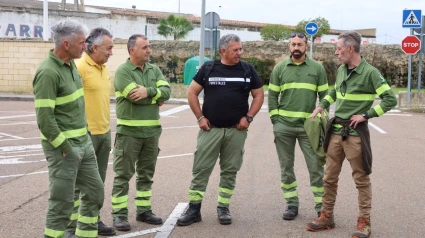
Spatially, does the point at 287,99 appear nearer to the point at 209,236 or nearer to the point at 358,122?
the point at 358,122

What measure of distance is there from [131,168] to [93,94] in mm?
962

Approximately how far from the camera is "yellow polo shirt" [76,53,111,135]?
19.5 ft

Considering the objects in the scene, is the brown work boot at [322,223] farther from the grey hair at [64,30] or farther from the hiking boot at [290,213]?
the grey hair at [64,30]

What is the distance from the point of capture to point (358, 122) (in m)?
5.92

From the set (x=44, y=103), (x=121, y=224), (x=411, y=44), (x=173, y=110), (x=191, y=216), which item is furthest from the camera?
(x=411, y=44)

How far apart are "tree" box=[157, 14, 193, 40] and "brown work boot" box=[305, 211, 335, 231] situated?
127ft

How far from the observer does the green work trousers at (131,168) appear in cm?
636

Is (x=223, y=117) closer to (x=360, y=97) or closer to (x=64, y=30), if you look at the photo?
(x=360, y=97)

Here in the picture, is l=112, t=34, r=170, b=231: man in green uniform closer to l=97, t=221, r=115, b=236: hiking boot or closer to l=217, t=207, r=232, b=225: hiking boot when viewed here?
l=97, t=221, r=115, b=236: hiking boot

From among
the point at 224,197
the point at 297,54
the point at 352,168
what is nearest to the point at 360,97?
the point at 352,168

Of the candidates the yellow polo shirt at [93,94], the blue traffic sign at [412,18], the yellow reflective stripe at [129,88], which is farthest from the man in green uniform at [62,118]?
the blue traffic sign at [412,18]

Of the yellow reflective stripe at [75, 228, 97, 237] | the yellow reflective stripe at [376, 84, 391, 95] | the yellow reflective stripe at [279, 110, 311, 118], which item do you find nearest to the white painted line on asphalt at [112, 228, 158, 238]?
the yellow reflective stripe at [75, 228, 97, 237]

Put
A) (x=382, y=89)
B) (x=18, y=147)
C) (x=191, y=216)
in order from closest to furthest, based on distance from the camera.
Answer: (x=382, y=89) < (x=191, y=216) < (x=18, y=147)

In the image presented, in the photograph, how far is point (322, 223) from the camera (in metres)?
6.27
